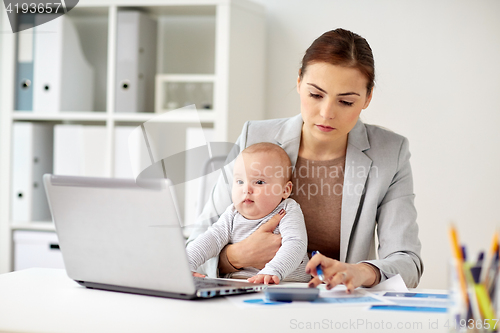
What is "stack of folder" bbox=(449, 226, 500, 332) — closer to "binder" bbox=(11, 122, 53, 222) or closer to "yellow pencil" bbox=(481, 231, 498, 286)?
"yellow pencil" bbox=(481, 231, 498, 286)

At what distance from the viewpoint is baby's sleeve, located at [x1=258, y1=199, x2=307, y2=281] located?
3.74 feet

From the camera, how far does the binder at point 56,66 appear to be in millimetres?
2389

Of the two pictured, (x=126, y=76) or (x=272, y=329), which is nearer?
(x=272, y=329)

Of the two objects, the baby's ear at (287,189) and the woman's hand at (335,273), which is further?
the baby's ear at (287,189)

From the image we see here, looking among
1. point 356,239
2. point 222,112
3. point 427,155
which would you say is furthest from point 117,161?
point 427,155

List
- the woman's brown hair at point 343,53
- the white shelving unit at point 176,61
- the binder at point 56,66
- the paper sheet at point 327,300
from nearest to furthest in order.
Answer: the paper sheet at point 327,300 < the woman's brown hair at point 343,53 < the white shelving unit at point 176,61 < the binder at point 56,66

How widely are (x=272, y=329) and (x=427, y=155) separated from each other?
6.26 feet

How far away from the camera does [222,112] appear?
7.43ft

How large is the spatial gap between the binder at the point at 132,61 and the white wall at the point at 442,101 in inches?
38.2

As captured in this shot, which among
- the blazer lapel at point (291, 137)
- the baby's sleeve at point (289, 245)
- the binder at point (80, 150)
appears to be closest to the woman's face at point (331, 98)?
the blazer lapel at point (291, 137)

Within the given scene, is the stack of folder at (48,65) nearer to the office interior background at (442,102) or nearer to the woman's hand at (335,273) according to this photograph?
the office interior background at (442,102)

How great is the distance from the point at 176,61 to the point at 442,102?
138cm

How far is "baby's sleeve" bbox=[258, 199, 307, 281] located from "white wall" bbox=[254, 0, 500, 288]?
125 cm

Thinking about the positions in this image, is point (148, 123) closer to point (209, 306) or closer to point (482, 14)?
point (209, 306)
